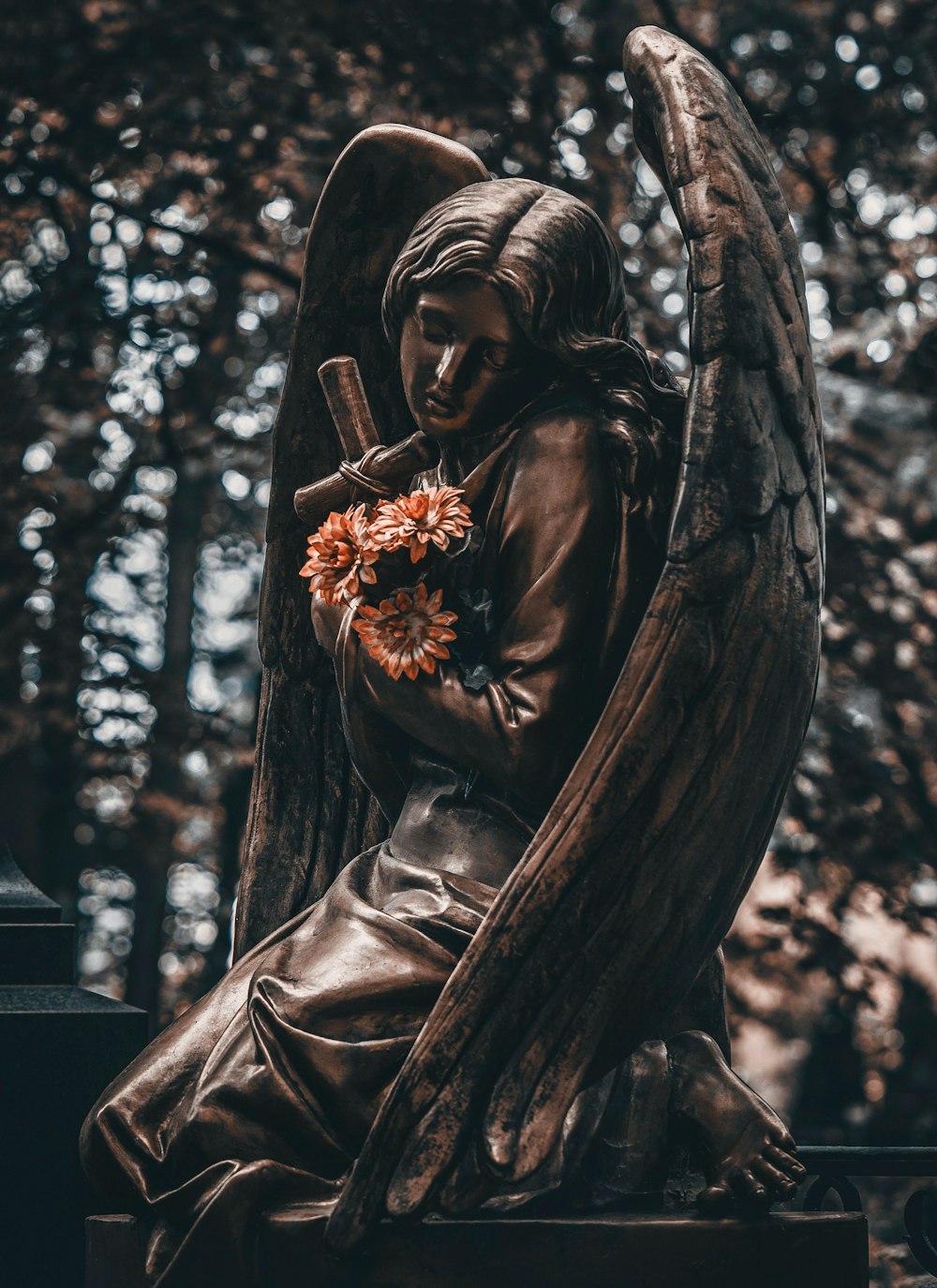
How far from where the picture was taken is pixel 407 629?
2.99m

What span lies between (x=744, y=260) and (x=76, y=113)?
5373mm

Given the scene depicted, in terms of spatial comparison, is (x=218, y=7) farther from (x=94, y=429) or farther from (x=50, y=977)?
(x=50, y=977)

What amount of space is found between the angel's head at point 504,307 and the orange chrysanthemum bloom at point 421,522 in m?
0.22

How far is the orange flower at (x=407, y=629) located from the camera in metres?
2.98

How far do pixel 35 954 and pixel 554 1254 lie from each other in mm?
2063

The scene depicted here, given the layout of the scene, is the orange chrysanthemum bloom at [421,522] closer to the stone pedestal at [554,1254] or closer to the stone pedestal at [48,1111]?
the stone pedestal at [554,1254]

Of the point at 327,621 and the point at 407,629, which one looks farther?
the point at 327,621

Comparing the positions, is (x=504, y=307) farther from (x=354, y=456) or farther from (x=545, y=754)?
(x=545, y=754)

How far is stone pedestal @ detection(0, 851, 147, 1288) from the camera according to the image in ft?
12.5

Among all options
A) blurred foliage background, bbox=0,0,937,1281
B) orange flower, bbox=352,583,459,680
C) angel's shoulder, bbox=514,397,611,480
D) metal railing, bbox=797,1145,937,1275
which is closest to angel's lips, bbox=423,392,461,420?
angel's shoulder, bbox=514,397,611,480

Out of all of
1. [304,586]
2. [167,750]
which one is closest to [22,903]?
[304,586]

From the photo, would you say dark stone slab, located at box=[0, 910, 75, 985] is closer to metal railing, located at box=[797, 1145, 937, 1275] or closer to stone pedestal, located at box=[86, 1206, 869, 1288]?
stone pedestal, located at box=[86, 1206, 869, 1288]

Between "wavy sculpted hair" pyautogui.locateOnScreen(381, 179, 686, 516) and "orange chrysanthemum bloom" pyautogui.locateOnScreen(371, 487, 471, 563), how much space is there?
0.33m

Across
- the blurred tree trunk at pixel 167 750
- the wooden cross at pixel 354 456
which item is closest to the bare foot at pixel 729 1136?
the wooden cross at pixel 354 456
